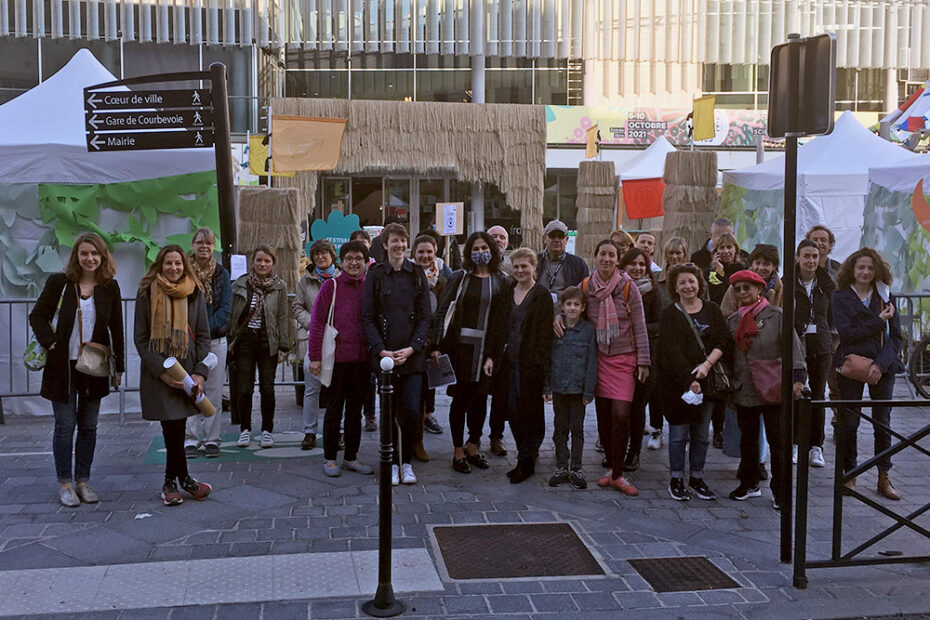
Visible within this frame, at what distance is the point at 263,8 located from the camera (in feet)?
86.1

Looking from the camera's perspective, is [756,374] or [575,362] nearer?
[756,374]

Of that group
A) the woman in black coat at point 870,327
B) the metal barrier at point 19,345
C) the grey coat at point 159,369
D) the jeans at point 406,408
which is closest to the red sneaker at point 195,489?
the grey coat at point 159,369

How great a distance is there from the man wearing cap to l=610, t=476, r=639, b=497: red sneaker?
2.01 metres

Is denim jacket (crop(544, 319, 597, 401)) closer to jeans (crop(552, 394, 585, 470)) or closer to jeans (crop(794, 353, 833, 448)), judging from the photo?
jeans (crop(552, 394, 585, 470))

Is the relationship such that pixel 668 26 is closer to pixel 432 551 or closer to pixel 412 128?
pixel 412 128

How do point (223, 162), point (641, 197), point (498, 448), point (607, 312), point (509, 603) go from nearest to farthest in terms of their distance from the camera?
point (509, 603) → point (607, 312) → point (498, 448) → point (223, 162) → point (641, 197)

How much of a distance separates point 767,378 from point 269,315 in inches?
164

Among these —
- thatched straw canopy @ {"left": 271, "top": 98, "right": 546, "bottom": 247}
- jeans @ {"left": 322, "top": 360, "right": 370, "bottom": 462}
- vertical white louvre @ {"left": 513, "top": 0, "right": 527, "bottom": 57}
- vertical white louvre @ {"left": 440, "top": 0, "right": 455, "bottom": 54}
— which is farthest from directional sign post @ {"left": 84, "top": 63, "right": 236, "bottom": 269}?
vertical white louvre @ {"left": 513, "top": 0, "right": 527, "bottom": 57}

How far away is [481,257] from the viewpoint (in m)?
7.38

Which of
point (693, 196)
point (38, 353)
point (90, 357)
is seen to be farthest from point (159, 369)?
point (693, 196)

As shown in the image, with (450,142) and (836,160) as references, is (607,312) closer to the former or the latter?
(836,160)

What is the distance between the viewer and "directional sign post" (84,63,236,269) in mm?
8695

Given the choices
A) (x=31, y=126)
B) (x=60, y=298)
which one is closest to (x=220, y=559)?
(x=60, y=298)

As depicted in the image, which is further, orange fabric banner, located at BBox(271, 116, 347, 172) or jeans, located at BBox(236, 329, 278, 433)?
orange fabric banner, located at BBox(271, 116, 347, 172)
